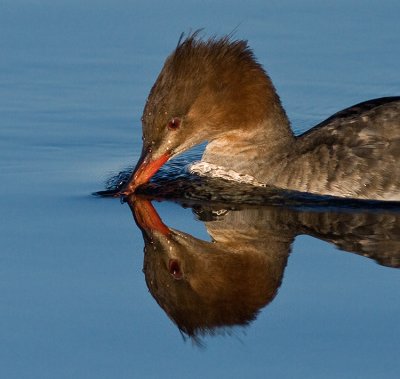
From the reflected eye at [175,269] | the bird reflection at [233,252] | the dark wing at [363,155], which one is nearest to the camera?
the bird reflection at [233,252]

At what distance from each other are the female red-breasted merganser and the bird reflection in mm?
413

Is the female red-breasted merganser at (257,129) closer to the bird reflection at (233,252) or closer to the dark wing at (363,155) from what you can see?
the dark wing at (363,155)

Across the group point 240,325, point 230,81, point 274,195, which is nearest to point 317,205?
point 274,195

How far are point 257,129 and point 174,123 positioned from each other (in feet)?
2.99

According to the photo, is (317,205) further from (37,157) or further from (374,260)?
(37,157)

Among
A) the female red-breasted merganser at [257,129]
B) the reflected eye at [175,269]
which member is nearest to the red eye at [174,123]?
the female red-breasted merganser at [257,129]

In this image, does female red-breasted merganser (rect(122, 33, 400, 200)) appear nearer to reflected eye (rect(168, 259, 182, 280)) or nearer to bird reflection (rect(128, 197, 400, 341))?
bird reflection (rect(128, 197, 400, 341))

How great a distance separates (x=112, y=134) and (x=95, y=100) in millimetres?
606

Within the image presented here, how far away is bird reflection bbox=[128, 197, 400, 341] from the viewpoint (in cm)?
1145

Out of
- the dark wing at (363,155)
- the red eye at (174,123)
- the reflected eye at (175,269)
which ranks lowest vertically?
the reflected eye at (175,269)

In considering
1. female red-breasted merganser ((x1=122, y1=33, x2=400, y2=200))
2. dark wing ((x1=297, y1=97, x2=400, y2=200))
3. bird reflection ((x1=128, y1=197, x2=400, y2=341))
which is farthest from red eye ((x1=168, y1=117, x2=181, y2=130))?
dark wing ((x1=297, y1=97, x2=400, y2=200))

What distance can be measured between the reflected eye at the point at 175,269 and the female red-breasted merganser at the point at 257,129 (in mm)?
1535

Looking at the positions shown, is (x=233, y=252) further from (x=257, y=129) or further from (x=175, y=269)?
(x=257, y=129)

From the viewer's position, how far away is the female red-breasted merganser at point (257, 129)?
43.8 feet
